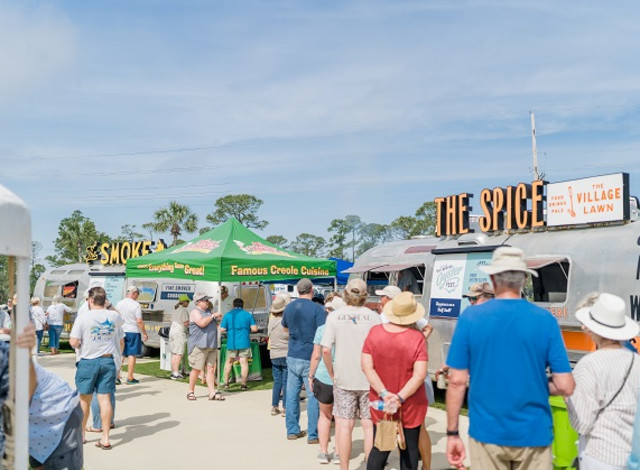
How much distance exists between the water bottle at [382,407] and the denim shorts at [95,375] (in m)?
3.46

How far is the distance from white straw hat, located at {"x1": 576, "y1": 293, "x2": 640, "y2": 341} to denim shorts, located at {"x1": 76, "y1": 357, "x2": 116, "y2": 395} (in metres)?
5.12

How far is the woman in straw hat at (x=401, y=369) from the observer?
189 inches

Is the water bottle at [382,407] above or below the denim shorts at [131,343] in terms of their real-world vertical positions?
above

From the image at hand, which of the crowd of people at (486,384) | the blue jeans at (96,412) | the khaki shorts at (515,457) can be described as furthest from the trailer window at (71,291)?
the khaki shorts at (515,457)

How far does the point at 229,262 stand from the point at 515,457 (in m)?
7.79

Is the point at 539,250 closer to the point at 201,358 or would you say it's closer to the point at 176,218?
the point at 201,358

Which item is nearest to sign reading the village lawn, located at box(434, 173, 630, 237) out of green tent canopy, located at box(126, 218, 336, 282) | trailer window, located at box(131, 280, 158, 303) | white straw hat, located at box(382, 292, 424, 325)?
green tent canopy, located at box(126, 218, 336, 282)

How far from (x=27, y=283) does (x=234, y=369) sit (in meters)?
8.49

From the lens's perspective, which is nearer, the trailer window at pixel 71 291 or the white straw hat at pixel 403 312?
the white straw hat at pixel 403 312

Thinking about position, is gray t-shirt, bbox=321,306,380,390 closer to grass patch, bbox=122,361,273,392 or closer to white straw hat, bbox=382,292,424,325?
white straw hat, bbox=382,292,424,325

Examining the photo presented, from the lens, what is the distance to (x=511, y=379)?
336 centimetres

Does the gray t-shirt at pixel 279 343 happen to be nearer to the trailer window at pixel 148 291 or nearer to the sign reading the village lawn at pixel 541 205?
the sign reading the village lawn at pixel 541 205

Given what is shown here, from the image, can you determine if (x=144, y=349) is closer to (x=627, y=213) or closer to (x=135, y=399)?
(x=135, y=399)

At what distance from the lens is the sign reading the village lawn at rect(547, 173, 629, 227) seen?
8430 mm
